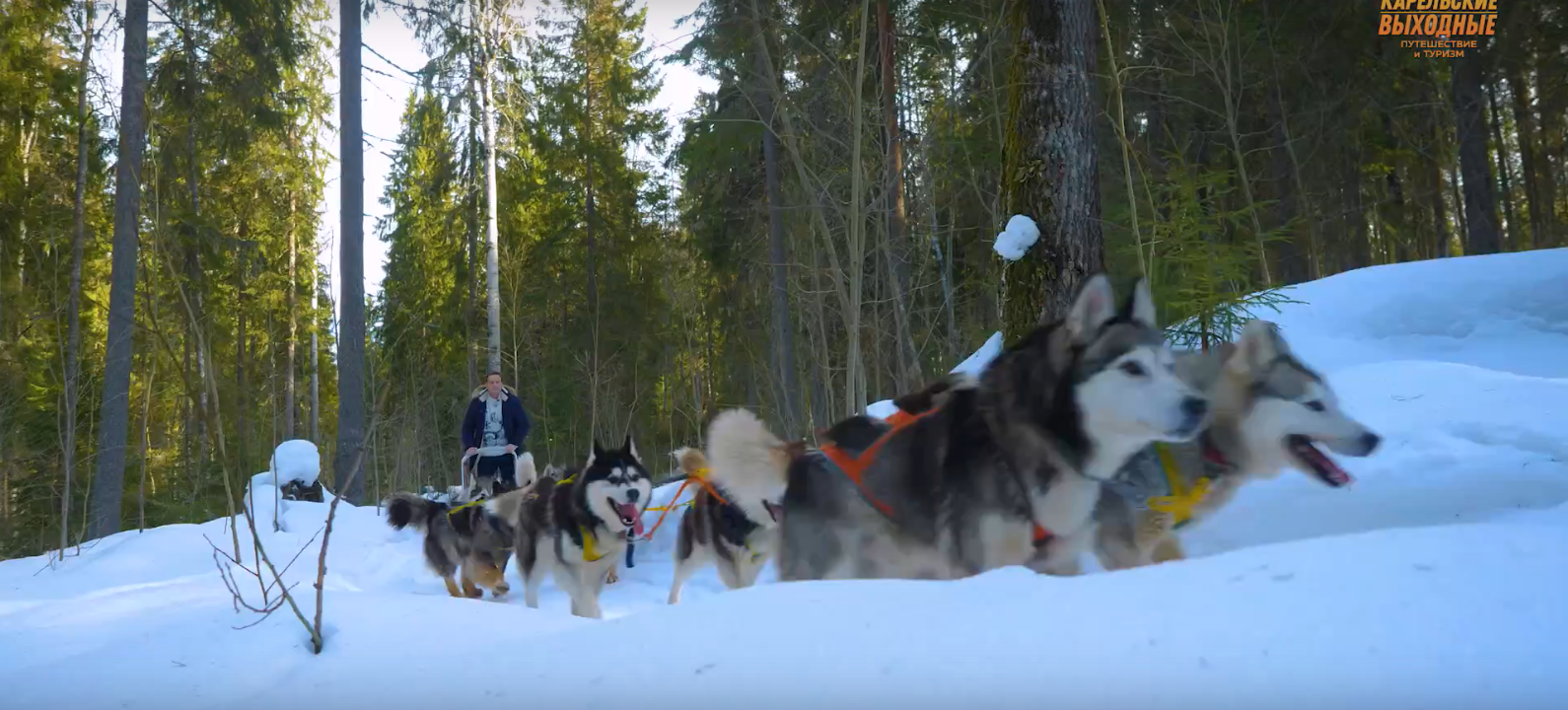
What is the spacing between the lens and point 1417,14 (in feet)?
48.1

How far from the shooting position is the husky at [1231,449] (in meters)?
3.46

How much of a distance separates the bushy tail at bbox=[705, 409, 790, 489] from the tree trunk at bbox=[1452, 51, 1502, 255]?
15.1 m

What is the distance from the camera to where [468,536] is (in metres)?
7.32

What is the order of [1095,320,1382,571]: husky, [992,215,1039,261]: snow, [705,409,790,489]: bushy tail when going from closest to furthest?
[1095,320,1382,571]: husky, [705,409,790,489]: bushy tail, [992,215,1039,261]: snow

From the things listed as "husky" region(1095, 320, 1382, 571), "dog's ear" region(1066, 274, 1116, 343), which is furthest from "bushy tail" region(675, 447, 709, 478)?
"dog's ear" region(1066, 274, 1116, 343)

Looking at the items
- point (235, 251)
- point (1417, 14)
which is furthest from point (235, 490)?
point (1417, 14)

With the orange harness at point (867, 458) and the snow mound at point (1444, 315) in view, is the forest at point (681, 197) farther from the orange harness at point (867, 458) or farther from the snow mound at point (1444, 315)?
the orange harness at point (867, 458)

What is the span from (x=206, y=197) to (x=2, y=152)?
18.3 feet

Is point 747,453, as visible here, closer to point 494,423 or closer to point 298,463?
point 494,423

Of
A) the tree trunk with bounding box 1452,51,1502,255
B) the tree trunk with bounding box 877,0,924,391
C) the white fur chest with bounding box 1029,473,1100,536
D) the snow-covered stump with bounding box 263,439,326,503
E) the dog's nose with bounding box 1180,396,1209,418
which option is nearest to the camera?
the dog's nose with bounding box 1180,396,1209,418

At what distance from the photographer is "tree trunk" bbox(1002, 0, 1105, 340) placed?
5406 millimetres

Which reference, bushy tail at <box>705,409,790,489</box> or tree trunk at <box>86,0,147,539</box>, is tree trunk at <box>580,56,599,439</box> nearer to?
tree trunk at <box>86,0,147,539</box>

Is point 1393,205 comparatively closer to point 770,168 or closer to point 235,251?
point 770,168

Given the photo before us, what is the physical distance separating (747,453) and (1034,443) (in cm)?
131
